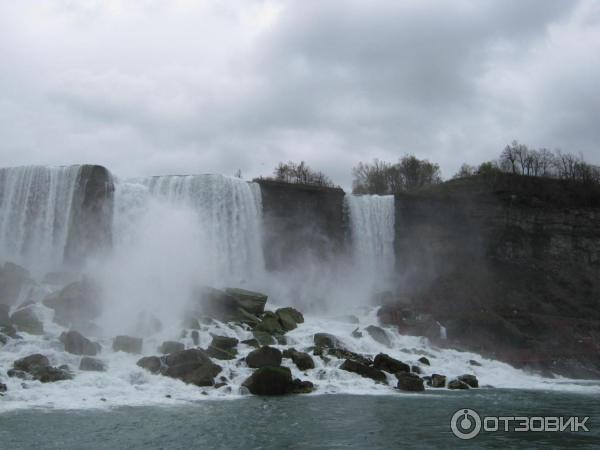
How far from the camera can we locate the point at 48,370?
20453 mm

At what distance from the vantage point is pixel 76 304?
2805 centimetres

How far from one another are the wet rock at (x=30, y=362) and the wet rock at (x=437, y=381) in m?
15.4

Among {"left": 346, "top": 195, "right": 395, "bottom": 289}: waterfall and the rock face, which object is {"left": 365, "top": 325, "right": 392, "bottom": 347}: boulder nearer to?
{"left": 346, "top": 195, "right": 395, "bottom": 289}: waterfall

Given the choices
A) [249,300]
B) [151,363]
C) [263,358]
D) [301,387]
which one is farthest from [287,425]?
[249,300]

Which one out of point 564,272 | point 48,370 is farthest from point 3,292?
point 564,272

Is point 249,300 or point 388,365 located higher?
point 249,300

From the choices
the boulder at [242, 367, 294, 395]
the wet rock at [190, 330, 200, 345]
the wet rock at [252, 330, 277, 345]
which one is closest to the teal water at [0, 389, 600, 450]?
the boulder at [242, 367, 294, 395]

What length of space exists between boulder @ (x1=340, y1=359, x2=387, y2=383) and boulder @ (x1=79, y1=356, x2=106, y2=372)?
967cm

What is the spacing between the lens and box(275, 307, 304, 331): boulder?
2977 cm

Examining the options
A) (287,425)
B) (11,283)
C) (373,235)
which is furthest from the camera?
(373,235)

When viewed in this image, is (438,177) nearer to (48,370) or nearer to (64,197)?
(64,197)

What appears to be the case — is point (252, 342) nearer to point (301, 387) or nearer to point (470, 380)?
point (301, 387)

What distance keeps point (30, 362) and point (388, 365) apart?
47.2ft

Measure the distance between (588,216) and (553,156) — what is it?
20.3 meters
